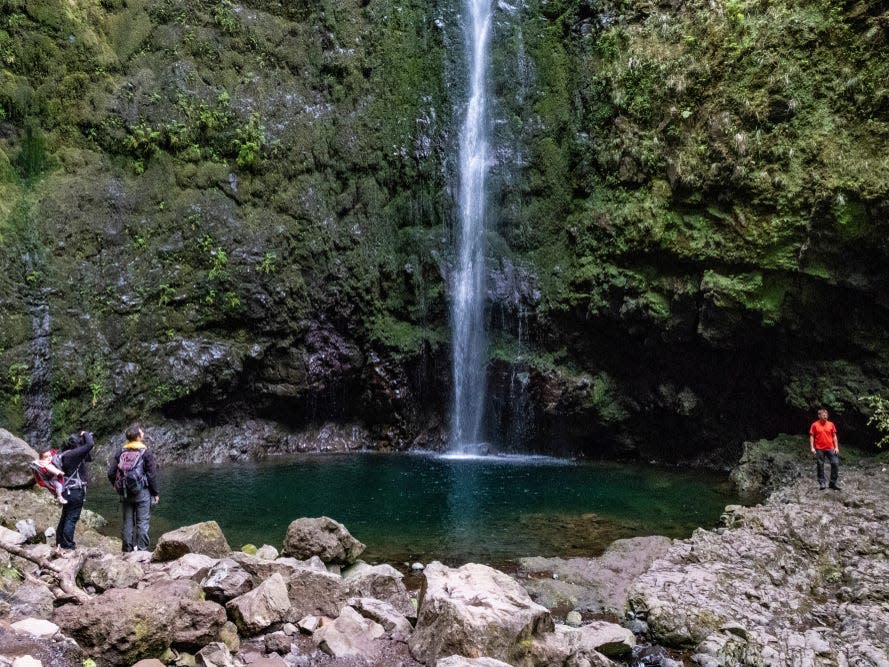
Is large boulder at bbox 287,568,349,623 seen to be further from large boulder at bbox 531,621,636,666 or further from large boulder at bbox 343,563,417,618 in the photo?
large boulder at bbox 531,621,636,666

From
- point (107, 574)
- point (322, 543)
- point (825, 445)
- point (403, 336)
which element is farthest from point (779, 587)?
point (403, 336)

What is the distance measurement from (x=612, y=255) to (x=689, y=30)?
23.9 feet

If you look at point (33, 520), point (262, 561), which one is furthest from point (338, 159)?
point (262, 561)

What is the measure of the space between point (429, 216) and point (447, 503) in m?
11.9

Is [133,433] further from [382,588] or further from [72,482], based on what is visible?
[382,588]

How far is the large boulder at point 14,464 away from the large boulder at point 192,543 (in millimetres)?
5015

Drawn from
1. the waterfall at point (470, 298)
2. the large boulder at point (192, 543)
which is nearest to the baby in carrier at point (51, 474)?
the large boulder at point (192, 543)

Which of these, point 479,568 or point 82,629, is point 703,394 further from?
point 82,629

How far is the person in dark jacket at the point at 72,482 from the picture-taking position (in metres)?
8.02

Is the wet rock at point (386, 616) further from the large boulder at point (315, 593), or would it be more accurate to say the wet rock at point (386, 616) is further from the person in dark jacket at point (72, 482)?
the person in dark jacket at point (72, 482)

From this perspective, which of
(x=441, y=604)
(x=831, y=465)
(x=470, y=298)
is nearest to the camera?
(x=441, y=604)

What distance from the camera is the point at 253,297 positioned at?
20.2m

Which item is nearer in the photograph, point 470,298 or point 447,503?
point 447,503

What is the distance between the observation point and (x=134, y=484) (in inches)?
312
